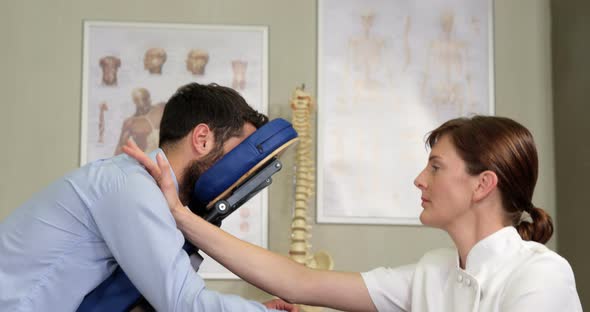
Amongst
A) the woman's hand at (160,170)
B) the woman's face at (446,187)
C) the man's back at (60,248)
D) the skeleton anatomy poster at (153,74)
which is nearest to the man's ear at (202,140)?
the woman's hand at (160,170)

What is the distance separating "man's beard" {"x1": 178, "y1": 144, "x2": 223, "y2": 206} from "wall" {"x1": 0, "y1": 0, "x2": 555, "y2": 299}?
131 centimetres

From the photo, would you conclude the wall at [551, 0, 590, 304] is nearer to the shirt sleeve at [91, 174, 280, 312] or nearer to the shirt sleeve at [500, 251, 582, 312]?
the shirt sleeve at [500, 251, 582, 312]

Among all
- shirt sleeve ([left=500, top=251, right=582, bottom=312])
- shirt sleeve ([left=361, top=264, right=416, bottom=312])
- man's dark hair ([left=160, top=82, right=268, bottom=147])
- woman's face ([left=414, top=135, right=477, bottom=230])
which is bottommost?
shirt sleeve ([left=361, top=264, right=416, bottom=312])

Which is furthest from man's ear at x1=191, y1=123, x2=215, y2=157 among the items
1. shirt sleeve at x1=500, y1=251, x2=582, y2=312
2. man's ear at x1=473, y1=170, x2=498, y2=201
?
shirt sleeve at x1=500, y1=251, x2=582, y2=312

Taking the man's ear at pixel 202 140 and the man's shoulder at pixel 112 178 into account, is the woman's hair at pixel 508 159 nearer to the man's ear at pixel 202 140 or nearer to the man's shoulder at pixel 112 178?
the man's ear at pixel 202 140

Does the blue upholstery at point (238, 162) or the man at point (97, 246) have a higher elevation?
the blue upholstery at point (238, 162)

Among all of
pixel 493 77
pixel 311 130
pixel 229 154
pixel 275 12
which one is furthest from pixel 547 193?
pixel 229 154

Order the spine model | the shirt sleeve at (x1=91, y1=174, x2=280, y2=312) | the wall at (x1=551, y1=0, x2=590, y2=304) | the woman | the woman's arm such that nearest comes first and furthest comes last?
the shirt sleeve at (x1=91, y1=174, x2=280, y2=312)
the woman
the woman's arm
the spine model
the wall at (x1=551, y1=0, x2=590, y2=304)

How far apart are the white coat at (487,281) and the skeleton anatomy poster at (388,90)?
4.07 ft

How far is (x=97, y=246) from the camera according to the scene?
1621 mm

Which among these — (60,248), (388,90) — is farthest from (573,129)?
(60,248)

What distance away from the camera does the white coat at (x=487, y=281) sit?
1603 millimetres

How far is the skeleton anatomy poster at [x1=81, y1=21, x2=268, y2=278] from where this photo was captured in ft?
10.5

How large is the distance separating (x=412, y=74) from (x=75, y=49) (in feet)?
4.99
